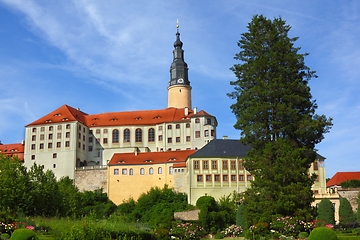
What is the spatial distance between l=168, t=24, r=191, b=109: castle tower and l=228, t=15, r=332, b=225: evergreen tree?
60.9 metres

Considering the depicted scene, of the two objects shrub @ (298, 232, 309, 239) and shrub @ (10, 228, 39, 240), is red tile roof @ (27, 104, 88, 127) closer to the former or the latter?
shrub @ (298, 232, 309, 239)

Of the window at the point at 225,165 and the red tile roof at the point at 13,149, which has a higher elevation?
the red tile roof at the point at 13,149

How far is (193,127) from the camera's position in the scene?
7956 cm

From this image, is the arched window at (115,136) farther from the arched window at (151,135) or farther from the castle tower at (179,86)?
the castle tower at (179,86)

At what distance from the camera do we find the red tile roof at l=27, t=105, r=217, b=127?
83438mm

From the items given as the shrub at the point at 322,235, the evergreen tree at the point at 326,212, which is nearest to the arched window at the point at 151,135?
the evergreen tree at the point at 326,212

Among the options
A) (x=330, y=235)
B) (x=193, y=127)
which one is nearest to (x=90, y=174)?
(x=193, y=127)

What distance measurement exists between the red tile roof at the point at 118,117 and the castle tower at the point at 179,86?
181 inches

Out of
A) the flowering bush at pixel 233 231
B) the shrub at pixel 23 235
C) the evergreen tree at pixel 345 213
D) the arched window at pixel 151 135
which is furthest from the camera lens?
the arched window at pixel 151 135

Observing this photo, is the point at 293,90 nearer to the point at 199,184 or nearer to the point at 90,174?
the point at 199,184

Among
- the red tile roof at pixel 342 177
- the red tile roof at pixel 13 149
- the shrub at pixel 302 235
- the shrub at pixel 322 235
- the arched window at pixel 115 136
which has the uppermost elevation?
the arched window at pixel 115 136

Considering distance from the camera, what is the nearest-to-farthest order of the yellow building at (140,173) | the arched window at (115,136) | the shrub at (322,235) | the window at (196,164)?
the shrub at (322,235) → the window at (196,164) → the yellow building at (140,173) → the arched window at (115,136)

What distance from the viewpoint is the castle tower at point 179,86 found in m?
92.8

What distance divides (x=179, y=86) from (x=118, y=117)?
1349cm
